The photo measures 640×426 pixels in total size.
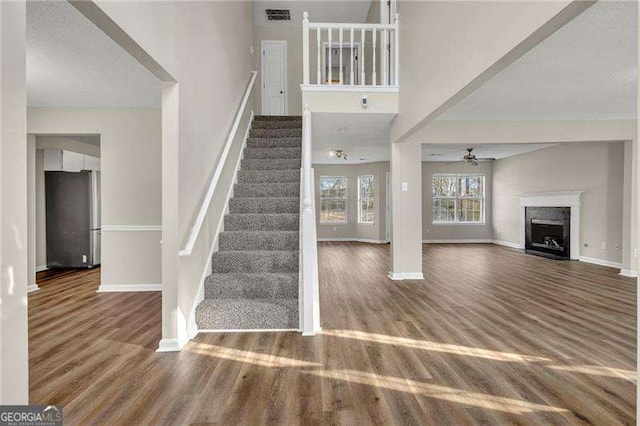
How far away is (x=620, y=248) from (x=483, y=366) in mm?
5806

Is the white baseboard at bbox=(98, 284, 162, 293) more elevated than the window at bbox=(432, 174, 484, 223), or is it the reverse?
the window at bbox=(432, 174, 484, 223)

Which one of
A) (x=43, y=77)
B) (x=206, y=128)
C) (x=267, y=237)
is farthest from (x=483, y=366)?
(x=43, y=77)

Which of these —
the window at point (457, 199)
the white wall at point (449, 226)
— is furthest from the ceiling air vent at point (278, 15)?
the window at point (457, 199)

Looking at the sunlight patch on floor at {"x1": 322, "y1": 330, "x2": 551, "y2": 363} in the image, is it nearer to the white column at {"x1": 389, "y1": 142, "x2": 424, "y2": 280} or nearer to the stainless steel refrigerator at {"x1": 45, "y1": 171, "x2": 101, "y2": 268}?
the white column at {"x1": 389, "y1": 142, "x2": 424, "y2": 280}

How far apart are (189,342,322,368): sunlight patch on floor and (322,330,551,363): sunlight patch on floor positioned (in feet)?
1.88

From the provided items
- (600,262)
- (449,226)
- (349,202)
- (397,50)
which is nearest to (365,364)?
(397,50)

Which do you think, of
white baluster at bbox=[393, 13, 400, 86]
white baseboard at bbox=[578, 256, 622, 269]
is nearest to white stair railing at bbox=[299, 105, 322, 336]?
white baluster at bbox=[393, 13, 400, 86]

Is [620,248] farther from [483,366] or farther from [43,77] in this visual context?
[43,77]

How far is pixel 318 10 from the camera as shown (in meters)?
6.51

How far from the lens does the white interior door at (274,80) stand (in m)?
7.12

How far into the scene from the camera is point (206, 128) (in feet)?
11.3

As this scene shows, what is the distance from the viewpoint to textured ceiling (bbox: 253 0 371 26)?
20.6 feet

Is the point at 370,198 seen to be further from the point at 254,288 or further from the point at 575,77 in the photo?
the point at 254,288

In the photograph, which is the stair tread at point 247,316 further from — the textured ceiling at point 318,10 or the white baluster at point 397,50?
the textured ceiling at point 318,10
